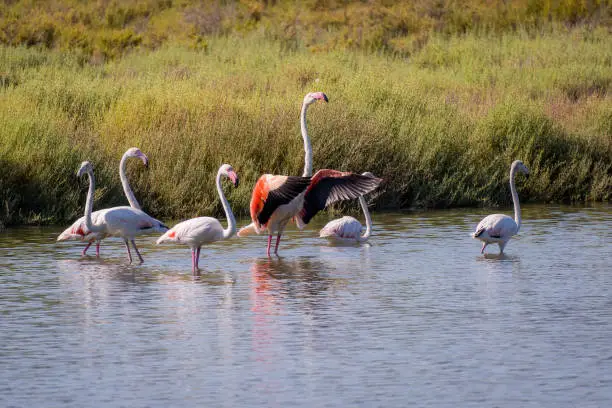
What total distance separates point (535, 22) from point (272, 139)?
1749 centimetres

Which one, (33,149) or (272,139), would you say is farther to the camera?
(272,139)

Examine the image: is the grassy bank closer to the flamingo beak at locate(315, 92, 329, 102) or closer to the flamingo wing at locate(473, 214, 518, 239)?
the flamingo beak at locate(315, 92, 329, 102)

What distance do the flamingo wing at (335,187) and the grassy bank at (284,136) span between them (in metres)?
3.05

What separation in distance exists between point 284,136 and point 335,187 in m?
4.18

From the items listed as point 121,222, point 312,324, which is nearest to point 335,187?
point 121,222

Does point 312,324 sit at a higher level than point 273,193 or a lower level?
lower

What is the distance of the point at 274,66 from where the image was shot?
78.1 feet

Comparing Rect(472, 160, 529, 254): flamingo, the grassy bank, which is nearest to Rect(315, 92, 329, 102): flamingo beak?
Rect(472, 160, 529, 254): flamingo

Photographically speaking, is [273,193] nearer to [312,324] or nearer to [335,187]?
[335,187]

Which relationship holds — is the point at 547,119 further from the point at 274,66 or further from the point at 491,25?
the point at 491,25

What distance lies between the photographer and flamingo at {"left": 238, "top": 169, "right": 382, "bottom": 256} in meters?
11.5

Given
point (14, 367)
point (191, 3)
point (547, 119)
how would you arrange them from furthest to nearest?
point (191, 3) → point (547, 119) → point (14, 367)

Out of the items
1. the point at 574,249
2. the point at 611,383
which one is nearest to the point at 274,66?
the point at 574,249

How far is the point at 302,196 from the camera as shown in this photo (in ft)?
38.8
